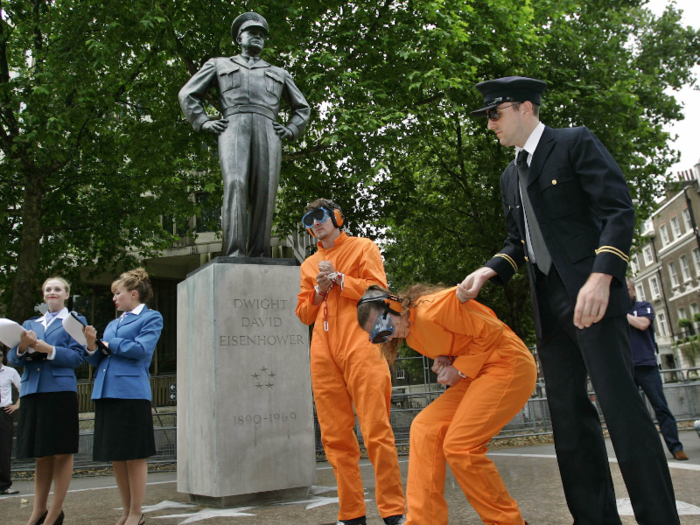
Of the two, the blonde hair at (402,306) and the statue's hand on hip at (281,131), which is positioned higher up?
the statue's hand on hip at (281,131)

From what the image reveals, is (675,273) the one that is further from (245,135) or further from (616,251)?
(616,251)

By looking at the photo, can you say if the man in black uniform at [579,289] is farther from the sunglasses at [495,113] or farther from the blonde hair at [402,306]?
the blonde hair at [402,306]

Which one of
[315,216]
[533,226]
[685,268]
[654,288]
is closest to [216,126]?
[315,216]

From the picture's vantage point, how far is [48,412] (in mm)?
4652

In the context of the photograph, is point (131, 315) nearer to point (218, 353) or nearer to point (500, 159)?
point (218, 353)

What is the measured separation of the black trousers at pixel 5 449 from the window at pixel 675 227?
6095cm

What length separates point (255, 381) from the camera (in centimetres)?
539

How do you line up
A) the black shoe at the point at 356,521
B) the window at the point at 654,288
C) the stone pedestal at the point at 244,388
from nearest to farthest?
1. the black shoe at the point at 356,521
2. the stone pedestal at the point at 244,388
3. the window at the point at 654,288

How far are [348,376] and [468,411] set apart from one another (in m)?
1.14

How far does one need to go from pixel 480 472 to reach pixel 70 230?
17.9 meters

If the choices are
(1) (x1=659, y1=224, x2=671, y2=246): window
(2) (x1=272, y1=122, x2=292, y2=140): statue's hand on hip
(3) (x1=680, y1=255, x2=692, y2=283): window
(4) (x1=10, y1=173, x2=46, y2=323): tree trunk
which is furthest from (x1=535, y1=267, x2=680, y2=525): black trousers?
(1) (x1=659, y1=224, x2=671, y2=246): window

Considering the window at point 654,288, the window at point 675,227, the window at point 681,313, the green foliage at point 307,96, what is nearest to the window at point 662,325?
the window at point 654,288

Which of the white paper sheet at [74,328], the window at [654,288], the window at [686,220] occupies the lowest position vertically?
the white paper sheet at [74,328]

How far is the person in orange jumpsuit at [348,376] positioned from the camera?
3.87m
